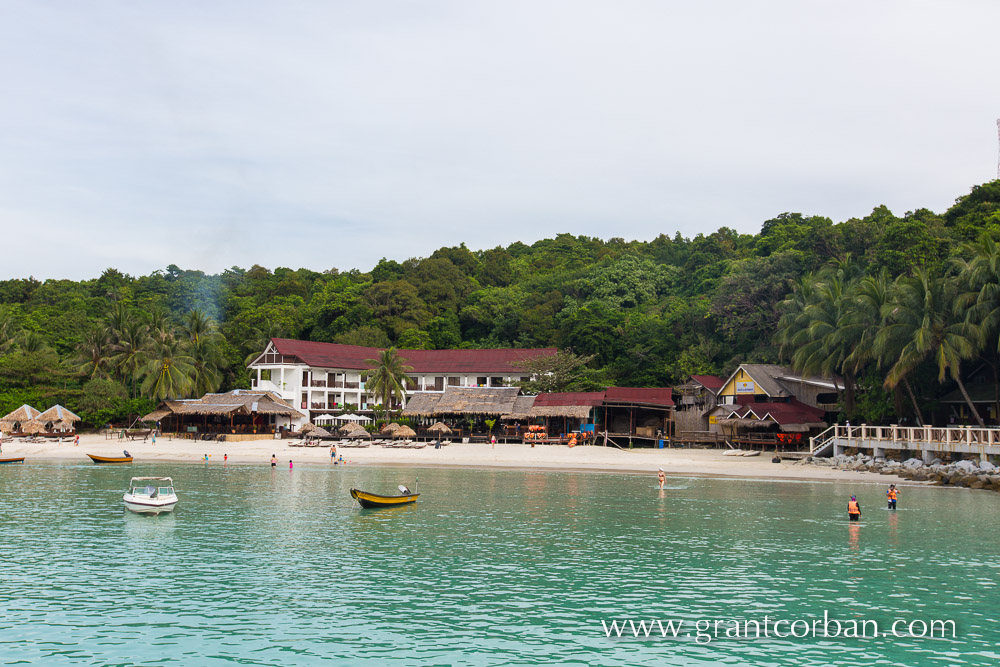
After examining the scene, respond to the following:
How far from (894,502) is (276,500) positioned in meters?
23.4

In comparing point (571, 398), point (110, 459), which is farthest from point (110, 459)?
point (571, 398)

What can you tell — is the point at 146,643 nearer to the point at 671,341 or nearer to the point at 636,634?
the point at 636,634

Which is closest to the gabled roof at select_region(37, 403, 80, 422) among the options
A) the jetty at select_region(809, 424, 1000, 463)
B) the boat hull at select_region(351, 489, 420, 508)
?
the boat hull at select_region(351, 489, 420, 508)

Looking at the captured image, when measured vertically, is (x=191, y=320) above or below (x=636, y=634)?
above

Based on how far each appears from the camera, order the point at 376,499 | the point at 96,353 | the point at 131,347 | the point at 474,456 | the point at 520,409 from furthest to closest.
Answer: the point at 96,353, the point at 131,347, the point at 520,409, the point at 474,456, the point at 376,499

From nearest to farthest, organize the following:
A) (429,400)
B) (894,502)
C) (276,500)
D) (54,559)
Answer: (54,559) < (894,502) < (276,500) < (429,400)

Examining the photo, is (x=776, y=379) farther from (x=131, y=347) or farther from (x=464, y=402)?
(x=131, y=347)

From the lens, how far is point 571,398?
187 feet

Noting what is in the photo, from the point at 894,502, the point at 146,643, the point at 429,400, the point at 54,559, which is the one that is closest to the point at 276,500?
the point at 54,559

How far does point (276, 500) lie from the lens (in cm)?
3088

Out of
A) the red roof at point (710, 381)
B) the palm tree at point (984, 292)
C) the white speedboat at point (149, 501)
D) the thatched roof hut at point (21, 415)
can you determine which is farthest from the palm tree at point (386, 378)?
the palm tree at point (984, 292)

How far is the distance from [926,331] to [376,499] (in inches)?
1151

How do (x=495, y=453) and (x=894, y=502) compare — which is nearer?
(x=894, y=502)

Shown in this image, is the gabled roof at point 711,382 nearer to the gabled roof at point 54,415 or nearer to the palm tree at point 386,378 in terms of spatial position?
the palm tree at point 386,378
